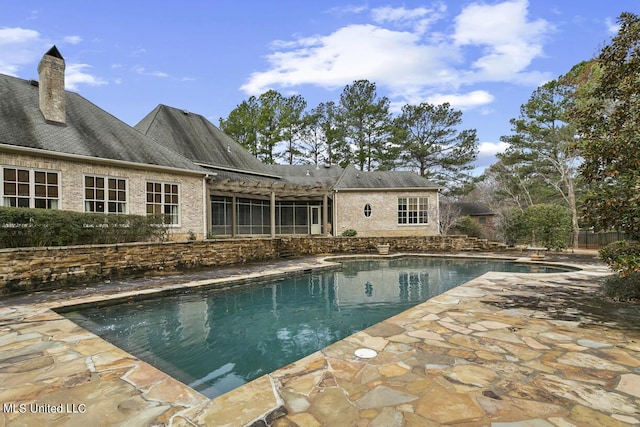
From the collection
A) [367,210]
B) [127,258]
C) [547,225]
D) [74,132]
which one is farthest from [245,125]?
[547,225]

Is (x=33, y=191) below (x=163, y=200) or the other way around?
the other way around

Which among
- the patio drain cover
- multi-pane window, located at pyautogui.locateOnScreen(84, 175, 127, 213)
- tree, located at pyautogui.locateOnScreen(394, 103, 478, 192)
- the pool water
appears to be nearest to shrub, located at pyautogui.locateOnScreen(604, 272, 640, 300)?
the pool water

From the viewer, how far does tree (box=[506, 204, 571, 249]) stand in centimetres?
1659

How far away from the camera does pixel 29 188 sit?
10.4 meters

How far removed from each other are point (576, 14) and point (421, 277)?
10651 millimetres

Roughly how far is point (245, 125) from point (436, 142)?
61.5 feet

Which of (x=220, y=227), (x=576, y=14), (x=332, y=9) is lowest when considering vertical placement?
(x=220, y=227)

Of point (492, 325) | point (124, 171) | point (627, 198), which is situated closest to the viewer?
point (492, 325)

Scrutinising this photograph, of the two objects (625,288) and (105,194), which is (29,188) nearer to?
(105,194)

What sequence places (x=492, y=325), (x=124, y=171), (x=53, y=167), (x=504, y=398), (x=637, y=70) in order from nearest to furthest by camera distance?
Answer: 1. (x=504, y=398)
2. (x=492, y=325)
3. (x=637, y=70)
4. (x=53, y=167)
5. (x=124, y=171)

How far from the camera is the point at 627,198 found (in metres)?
5.00

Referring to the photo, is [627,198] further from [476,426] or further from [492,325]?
[476,426]

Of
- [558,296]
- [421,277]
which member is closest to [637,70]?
[558,296]

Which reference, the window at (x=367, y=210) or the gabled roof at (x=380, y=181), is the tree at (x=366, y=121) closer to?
the gabled roof at (x=380, y=181)
